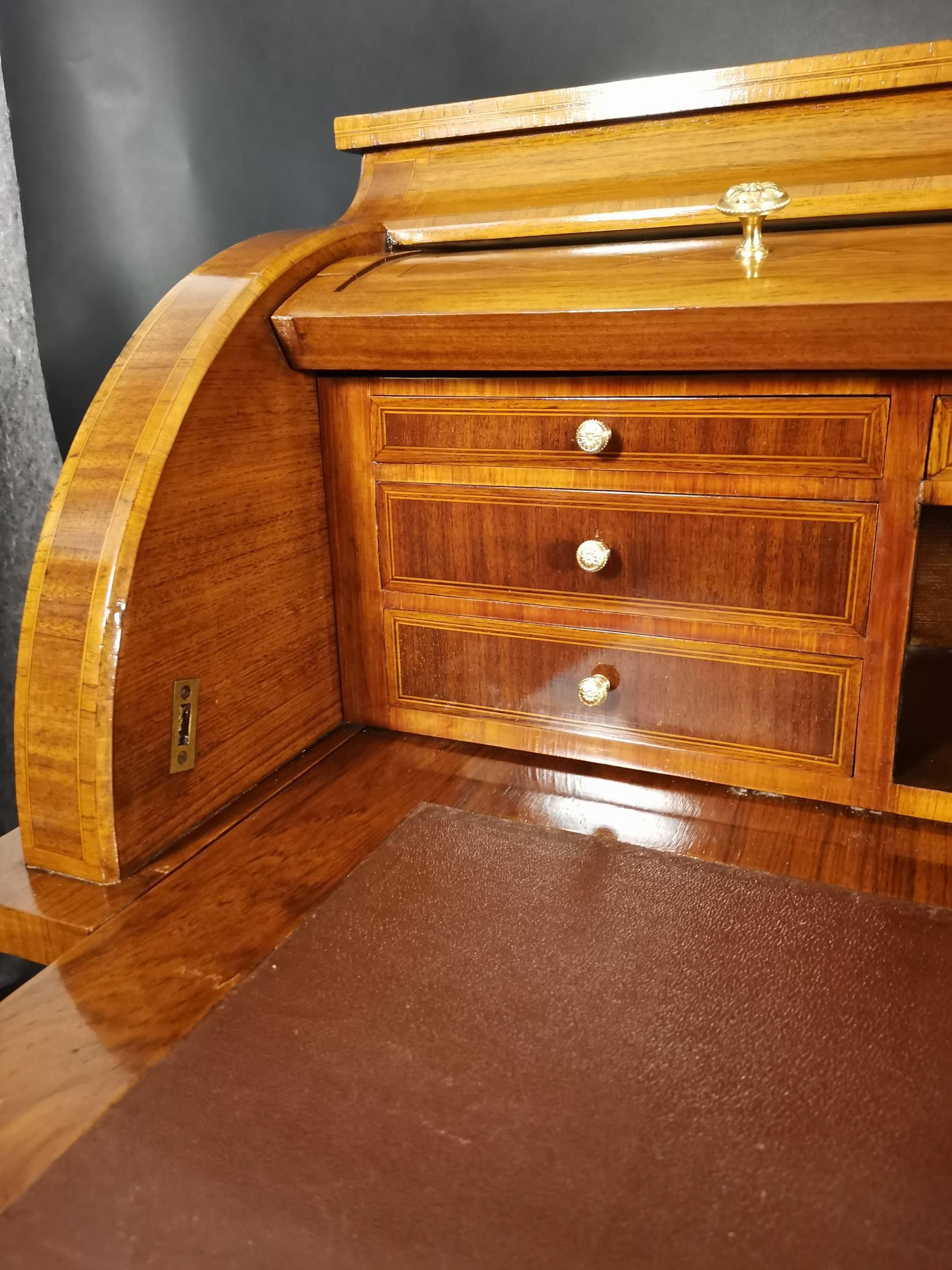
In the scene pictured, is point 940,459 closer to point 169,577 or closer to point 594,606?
point 594,606

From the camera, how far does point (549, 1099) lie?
0.59m

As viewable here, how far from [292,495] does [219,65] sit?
114 centimetres

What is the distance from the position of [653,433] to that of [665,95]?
42 cm

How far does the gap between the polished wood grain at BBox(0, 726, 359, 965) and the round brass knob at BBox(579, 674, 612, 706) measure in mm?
389

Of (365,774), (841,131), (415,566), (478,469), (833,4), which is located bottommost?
(365,774)

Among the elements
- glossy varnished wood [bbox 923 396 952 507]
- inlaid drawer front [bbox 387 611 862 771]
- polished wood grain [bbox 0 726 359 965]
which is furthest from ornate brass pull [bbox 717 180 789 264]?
polished wood grain [bbox 0 726 359 965]

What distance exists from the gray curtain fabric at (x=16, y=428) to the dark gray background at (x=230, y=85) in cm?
20

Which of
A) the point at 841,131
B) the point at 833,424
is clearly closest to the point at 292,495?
the point at 833,424

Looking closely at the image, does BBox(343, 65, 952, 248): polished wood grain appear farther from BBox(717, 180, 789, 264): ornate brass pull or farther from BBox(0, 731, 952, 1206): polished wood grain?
BBox(0, 731, 952, 1206): polished wood grain

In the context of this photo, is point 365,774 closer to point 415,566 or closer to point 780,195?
point 415,566

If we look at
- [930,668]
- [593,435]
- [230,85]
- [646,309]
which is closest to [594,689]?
[593,435]

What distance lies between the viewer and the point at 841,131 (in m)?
0.99

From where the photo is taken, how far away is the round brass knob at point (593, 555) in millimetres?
965

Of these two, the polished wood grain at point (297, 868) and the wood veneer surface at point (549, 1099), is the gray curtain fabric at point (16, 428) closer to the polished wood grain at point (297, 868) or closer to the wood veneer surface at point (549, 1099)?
the polished wood grain at point (297, 868)
